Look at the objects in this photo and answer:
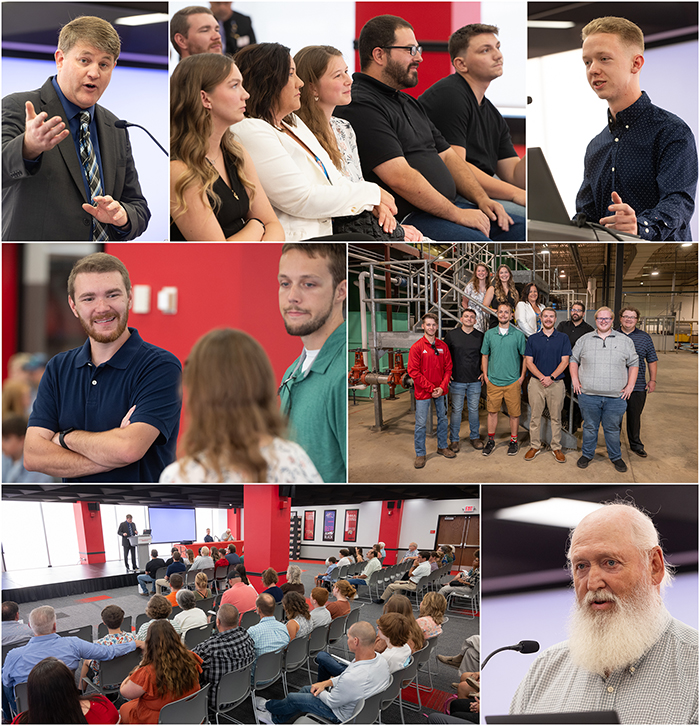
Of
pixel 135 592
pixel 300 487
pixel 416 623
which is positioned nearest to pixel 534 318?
pixel 300 487

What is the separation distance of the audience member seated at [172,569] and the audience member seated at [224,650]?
0.32 metres

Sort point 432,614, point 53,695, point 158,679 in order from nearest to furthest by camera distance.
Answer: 1. point 53,695
2. point 158,679
3. point 432,614

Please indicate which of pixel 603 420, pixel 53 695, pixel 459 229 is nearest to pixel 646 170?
pixel 459 229

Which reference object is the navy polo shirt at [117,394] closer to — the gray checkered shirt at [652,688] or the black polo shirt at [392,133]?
the black polo shirt at [392,133]

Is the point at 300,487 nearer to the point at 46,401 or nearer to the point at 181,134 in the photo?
the point at 46,401

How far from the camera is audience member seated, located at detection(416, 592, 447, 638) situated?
3.06m

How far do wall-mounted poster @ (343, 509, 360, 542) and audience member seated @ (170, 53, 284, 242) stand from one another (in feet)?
5.23

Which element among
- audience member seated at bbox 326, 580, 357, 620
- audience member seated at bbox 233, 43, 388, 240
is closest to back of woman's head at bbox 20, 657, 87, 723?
audience member seated at bbox 326, 580, 357, 620

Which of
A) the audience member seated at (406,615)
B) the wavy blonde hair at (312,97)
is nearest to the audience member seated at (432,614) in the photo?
the audience member seated at (406,615)

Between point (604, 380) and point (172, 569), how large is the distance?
263 centimetres

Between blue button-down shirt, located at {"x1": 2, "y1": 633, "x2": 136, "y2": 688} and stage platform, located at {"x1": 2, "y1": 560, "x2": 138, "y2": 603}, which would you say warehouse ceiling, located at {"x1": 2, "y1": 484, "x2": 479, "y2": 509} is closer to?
stage platform, located at {"x1": 2, "y1": 560, "x2": 138, "y2": 603}

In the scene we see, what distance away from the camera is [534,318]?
311 cm

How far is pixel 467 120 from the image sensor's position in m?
3.09

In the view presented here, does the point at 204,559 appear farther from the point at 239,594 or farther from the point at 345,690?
the point at 345,690
